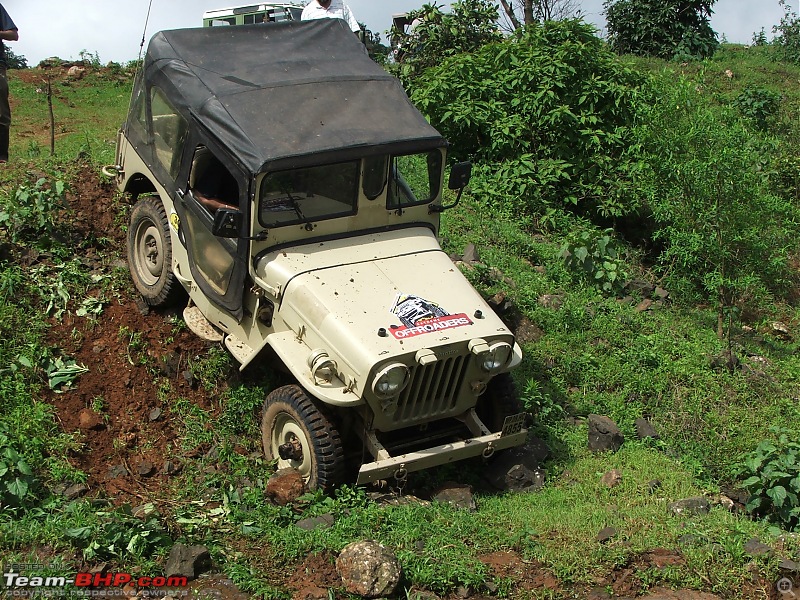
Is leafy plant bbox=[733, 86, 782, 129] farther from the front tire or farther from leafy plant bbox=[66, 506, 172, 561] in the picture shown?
leafy plant bbox=[66, 506, 172, 561]

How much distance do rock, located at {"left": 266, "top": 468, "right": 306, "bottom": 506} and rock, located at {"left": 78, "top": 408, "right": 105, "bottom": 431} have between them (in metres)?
1.44

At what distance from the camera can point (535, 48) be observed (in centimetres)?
1095

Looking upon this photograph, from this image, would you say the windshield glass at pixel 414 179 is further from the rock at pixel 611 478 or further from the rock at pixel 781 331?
the rock at pixel 781 331

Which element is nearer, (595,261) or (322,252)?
(322,252)

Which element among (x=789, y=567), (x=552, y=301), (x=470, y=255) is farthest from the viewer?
(x=470, y=255)

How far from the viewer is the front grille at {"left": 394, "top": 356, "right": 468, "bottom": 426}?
6.05m

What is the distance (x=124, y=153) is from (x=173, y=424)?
2.61 meters

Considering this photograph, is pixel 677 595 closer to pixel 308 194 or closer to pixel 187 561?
pixel 187 561

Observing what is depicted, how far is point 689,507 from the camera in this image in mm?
6340

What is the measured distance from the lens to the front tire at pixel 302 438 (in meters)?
6.06

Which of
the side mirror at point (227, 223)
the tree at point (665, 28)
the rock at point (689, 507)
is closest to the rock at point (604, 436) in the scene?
the rock at point (689, 507)

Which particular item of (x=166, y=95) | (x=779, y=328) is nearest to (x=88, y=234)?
(x=166, y=95)

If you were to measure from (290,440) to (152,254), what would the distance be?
7.75ft

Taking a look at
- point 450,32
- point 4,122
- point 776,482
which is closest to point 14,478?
point 776,482
